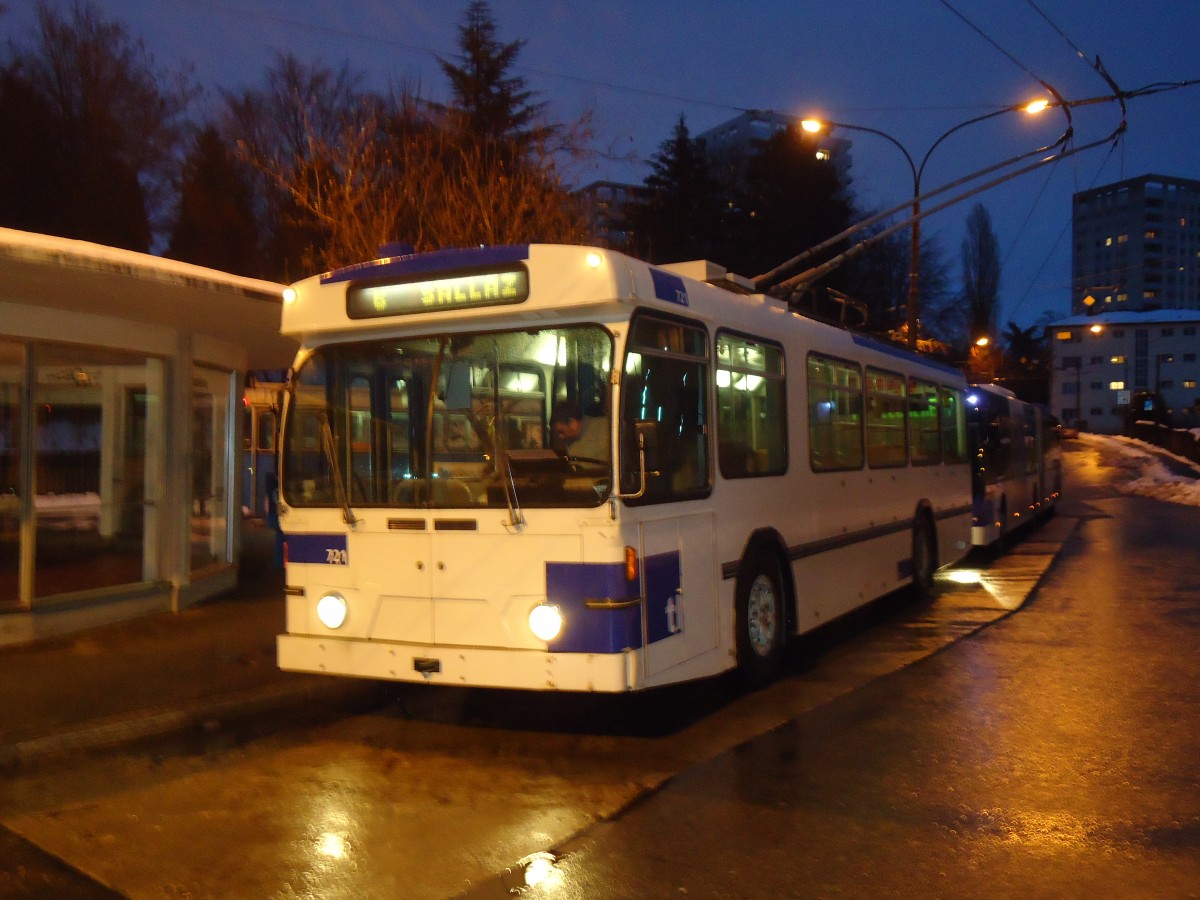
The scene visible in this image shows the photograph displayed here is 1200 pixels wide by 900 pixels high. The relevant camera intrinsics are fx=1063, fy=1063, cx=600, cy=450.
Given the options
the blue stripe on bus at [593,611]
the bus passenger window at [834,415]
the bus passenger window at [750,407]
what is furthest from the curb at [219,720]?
the bus passenger window at [834,415]

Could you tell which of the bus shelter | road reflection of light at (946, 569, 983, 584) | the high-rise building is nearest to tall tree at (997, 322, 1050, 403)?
the high-rise building

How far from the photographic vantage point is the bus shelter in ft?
31.8

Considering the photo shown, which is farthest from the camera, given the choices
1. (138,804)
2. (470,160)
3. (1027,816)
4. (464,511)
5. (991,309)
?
(991,309)

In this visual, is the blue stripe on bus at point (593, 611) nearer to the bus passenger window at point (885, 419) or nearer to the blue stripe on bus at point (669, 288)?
the blue stripe on bus at point (669, 288)

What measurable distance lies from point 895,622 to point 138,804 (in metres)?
8.40

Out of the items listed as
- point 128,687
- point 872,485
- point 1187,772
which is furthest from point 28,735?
point 872,485

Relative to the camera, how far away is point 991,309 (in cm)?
8150

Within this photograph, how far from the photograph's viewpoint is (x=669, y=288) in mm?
7047

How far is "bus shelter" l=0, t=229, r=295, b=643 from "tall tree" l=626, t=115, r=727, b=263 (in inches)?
1161

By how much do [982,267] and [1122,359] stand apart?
29.6m

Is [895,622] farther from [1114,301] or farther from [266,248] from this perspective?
[1114,301]

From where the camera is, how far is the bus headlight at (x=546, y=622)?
6492mm

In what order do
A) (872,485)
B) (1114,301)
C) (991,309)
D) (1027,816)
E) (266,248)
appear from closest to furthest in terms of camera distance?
1. (1027,816)
2. (872,485)
3. (266,248)
4. (991,309)
5. (1114,301)

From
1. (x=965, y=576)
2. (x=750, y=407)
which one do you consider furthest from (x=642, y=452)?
(x=965, y=576)
